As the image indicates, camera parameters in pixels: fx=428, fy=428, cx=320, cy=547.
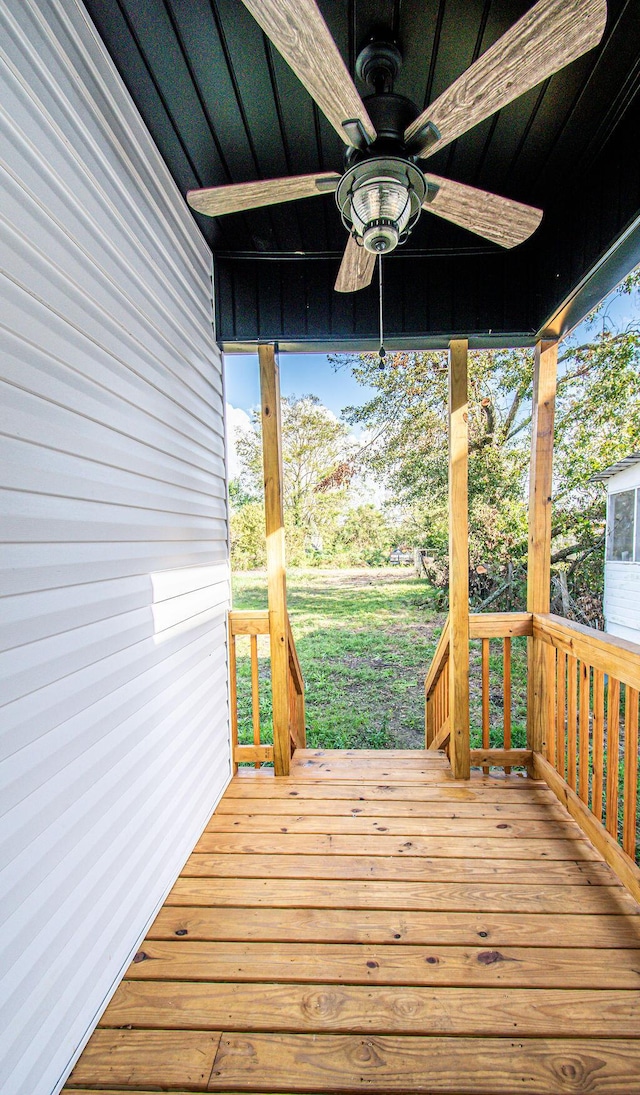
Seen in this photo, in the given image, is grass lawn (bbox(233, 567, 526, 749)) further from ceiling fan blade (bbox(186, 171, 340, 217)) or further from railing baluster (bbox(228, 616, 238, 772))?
ceiling fan blade (bbox(186, 171, 340, 217))

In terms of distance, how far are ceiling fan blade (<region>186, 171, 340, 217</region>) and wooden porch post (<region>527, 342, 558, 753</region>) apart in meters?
1.69

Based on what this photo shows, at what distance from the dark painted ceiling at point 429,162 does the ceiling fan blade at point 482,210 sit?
47 cm

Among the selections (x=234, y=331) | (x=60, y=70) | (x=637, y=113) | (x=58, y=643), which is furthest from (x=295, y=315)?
(x=58, y=643)

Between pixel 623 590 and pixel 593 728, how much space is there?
6.66ft

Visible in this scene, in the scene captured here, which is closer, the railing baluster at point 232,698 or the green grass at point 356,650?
the railing baluster at point 232,698

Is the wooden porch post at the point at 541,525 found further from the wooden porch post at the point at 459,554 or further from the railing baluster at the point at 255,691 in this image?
the railing baluster at the point at 255,691

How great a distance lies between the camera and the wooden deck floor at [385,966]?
3.59ft

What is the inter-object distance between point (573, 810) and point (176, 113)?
130 inches

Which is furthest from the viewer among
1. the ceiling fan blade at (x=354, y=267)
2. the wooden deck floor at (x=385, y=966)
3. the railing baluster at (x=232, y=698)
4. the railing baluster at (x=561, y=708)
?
A: the railing baluster at (x=232, y=698)

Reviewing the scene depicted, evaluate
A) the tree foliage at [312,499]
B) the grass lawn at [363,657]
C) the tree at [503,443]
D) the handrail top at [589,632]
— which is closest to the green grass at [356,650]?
the grass lawn at [363,657]

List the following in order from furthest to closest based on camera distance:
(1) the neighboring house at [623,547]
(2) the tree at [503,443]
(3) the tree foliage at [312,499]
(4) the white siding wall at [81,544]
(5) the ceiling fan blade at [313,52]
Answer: (3) the tree foliage at [312,499] < (2) the tree at [503,443] < (1) the neighboring house at [623,547] < (4) the white siding wall at [81,544] < (5) the ceiling fan blade at [313,52]

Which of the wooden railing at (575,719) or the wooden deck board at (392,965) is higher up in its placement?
the wooden railing at (575,719)

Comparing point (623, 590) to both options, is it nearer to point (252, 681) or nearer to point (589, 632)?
point (589, 632)

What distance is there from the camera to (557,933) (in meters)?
1.44
